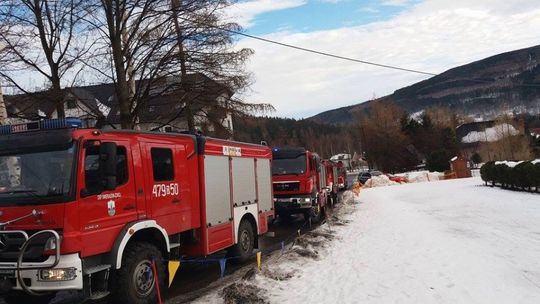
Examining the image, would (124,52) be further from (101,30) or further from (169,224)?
(169,224)

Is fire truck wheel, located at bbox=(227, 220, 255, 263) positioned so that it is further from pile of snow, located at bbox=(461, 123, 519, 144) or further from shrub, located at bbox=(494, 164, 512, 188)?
pile of snow, located at bbox=(461, 123, 519, 144)

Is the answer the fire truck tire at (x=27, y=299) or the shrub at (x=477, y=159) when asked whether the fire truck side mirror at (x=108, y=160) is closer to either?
the fire truck tire at (x=27, y=299)

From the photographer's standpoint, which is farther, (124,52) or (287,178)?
(287,178)

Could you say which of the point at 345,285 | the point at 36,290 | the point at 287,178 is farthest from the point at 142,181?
the point at 287,178

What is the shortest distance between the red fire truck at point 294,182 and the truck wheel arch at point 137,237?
38.5ft

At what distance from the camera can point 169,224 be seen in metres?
8.68

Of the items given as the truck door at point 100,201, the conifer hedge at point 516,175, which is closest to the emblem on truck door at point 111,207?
the truck door at point 100,201

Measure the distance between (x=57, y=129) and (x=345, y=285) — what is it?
504cm

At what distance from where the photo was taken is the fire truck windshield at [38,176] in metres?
6.69

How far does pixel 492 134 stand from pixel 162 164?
297 ft

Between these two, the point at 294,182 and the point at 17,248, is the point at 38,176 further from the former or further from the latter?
the point at 294,182

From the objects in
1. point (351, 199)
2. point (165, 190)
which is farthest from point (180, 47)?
point (351, 199)

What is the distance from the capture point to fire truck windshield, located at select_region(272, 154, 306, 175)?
66.6ft

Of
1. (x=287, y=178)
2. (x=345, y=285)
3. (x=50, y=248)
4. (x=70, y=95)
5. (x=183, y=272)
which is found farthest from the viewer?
(x=287, y=178)
